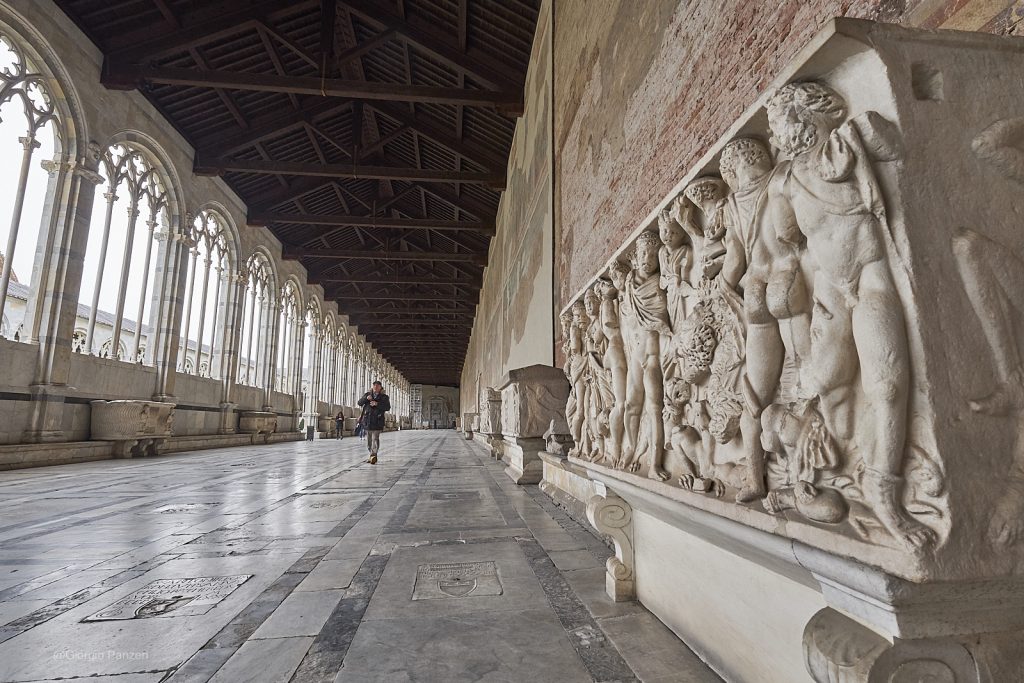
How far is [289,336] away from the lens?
20734 millimetres

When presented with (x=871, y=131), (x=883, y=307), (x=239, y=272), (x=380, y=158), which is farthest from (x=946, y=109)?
(x=239, y=272)

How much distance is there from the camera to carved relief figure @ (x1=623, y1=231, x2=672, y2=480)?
2.01 metres

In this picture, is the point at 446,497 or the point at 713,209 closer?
the point at 713,209

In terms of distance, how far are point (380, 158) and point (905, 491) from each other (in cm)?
1640

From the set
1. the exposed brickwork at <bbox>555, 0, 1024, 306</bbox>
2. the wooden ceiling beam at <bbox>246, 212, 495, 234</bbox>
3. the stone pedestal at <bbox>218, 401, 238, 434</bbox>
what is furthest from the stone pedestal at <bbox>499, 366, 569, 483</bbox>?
the stone pedestal at <bbox>218, 401, 238, 434</bbox>

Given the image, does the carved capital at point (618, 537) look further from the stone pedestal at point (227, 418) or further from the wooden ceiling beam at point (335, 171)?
the stone pedestal at point (227, 418)

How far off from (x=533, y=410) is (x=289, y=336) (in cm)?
1745

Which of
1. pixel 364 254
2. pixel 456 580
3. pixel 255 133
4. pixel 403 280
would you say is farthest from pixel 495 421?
pixel 403 280

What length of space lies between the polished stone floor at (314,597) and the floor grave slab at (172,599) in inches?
0.5

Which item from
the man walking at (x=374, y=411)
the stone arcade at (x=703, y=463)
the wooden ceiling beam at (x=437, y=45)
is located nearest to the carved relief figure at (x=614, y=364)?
the stone arcade at (x=703, y=463)

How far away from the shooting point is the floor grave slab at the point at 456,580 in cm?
225

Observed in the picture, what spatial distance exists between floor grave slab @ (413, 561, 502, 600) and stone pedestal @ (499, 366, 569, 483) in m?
3.29

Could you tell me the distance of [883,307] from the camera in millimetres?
975

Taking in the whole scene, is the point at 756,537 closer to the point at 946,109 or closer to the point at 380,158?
the point at 946,109
